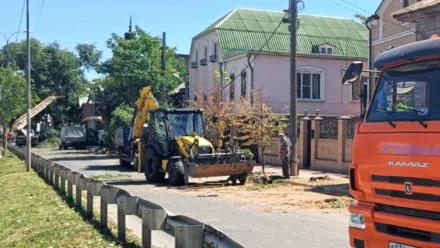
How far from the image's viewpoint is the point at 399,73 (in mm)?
7105

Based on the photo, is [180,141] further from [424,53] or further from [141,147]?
[424,53]

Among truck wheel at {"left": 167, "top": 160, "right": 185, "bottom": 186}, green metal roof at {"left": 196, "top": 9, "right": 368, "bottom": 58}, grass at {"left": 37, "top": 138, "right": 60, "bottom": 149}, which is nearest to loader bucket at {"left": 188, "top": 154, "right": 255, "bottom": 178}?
truck wheel at {"left": 167, "top": 160, "right": 185, "bottom": 186}

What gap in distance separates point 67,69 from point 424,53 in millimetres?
76010

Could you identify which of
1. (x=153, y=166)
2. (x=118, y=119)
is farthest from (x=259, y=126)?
(x=118, y=119)

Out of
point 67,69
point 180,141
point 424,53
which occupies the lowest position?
point 180,141

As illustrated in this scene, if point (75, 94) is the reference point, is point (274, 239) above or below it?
below

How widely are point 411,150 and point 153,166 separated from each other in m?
15.4

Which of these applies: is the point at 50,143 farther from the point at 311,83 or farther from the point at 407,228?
the point at 407,228

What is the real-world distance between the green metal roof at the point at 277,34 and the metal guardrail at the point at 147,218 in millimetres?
26164

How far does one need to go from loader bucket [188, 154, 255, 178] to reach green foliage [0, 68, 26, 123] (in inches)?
930

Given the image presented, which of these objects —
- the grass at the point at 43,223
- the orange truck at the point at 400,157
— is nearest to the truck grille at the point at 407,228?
the orange truck at the point at 400,157

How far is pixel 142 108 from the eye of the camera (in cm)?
2548

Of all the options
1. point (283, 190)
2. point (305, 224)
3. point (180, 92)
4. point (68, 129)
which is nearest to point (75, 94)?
point (68, 129)

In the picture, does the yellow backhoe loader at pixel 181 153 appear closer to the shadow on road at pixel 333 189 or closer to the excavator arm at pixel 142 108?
the shadow on road at pixel 333 189
